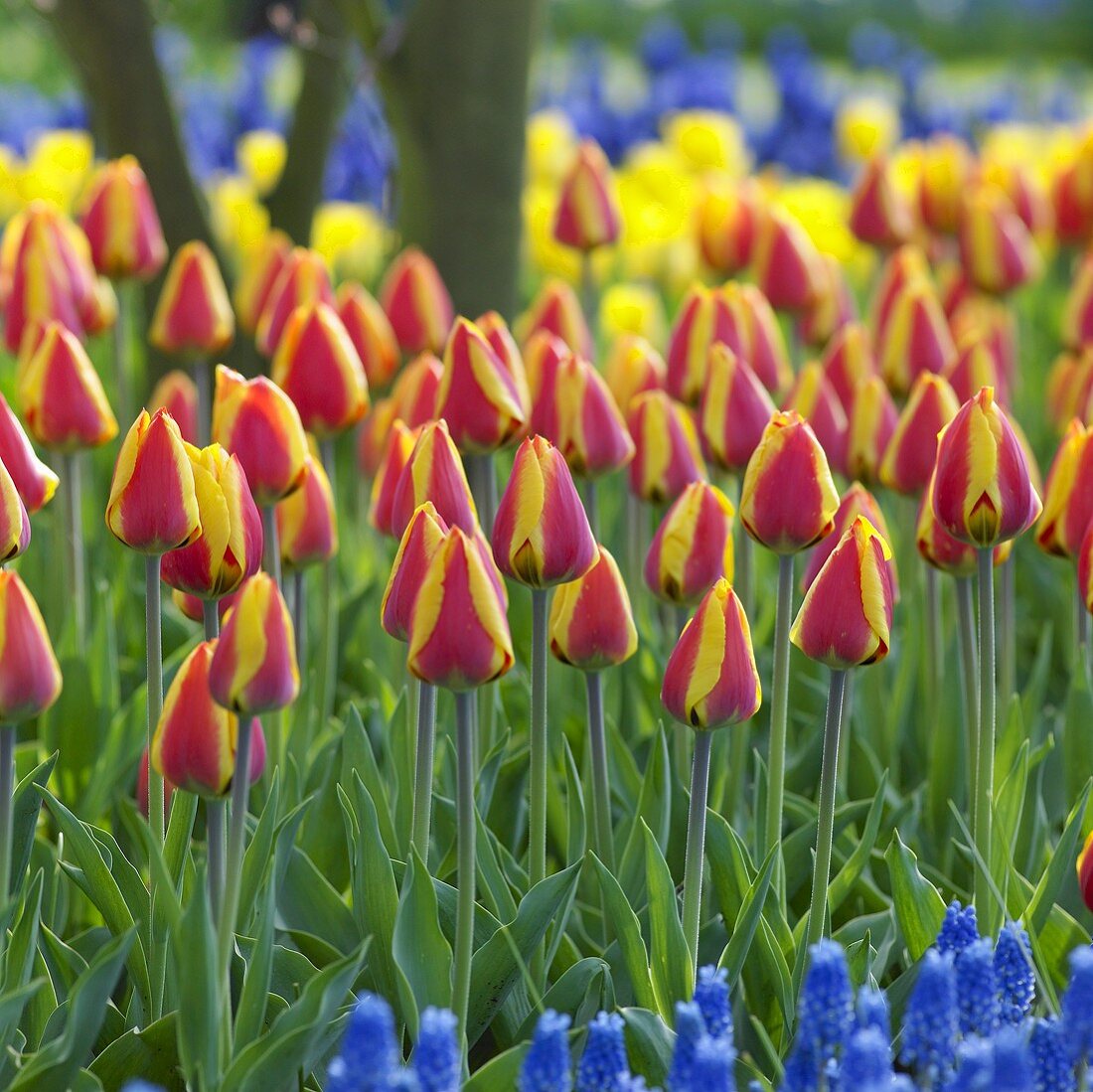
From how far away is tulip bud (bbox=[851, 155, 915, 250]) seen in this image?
3676 millimetres

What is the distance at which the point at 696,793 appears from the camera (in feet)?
5.31

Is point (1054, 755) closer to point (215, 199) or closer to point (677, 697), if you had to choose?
point (677, 697)

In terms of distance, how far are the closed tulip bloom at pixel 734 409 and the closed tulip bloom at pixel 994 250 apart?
1.54 m

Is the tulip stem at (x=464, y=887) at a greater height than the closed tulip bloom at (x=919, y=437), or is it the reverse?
the closed tulip bloom at (x=919, y=437)

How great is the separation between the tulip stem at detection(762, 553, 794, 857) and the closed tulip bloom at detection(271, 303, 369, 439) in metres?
0.70

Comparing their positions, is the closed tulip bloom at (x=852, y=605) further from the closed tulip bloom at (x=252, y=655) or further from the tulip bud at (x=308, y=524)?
the tulip bud at (x=308, y=524)

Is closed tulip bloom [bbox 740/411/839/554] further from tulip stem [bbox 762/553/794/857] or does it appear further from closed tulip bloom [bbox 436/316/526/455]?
closed tulip bloom [bbox 436/316/526/455]

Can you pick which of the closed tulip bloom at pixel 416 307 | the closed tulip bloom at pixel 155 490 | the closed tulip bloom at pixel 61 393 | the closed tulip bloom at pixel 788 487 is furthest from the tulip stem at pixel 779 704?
the closed tulip bloom at pixel 416 307

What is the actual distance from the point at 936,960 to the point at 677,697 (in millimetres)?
399

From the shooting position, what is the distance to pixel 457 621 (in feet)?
4.73

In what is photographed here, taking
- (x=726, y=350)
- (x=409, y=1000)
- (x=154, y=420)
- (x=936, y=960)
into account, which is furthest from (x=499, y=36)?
(x=936, y=960)

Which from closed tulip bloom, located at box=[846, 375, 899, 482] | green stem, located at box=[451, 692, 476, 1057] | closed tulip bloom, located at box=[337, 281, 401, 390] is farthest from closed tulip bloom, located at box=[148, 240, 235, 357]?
green stem, located at box=[451, 692, 476, 1057]

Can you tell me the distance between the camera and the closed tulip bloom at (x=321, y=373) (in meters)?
2.22

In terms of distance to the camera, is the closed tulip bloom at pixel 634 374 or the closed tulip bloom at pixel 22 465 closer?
the closed tulip bloom at pixel 22 465
